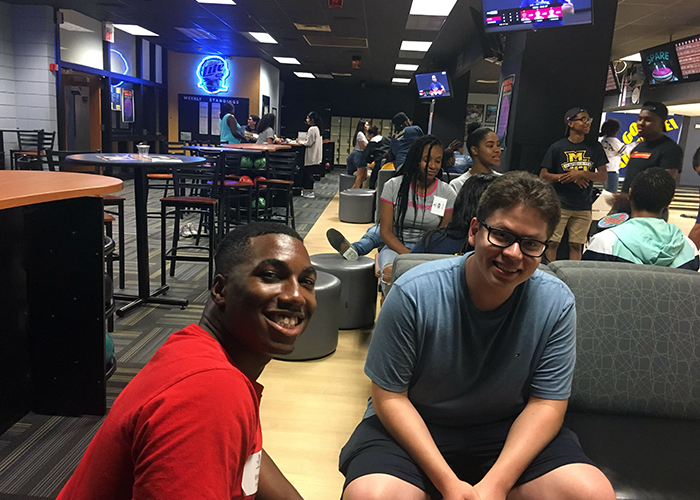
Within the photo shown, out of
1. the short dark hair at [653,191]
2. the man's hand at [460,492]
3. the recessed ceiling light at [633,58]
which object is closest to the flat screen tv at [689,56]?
the recessed ceiling light at [633,58]

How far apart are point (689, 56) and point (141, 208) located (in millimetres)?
7303

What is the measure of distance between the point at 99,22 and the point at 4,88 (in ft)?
7.35

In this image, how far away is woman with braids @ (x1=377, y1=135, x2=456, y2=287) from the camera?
3117mm

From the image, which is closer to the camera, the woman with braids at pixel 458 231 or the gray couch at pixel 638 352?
the gray couch at pixel 638 352

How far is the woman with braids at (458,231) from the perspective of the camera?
220cm

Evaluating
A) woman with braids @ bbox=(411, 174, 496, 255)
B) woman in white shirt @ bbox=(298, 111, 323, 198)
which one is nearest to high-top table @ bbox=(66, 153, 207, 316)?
woman with braids @ bbox=(411, 174, 496, 255)

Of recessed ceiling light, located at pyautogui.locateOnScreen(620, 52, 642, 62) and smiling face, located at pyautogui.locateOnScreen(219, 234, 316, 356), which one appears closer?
smiling face, located at pyautogui.locateOnScreen(219, 234, 316, 356)

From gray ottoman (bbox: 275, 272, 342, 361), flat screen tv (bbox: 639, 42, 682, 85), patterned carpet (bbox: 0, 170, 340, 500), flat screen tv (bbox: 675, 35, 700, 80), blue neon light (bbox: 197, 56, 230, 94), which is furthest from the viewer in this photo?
blue neon light (bbox: 197, 56, 230, 94)

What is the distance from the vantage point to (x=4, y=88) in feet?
27.8

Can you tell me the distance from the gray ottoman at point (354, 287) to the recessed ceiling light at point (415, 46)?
25.9ft

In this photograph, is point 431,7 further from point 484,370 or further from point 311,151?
point 484,370

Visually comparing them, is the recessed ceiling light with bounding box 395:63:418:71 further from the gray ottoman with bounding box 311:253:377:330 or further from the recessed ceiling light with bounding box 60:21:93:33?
the gray ottoman with bounding box 311:253:377:330

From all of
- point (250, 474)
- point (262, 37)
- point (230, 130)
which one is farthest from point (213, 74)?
point (250, 474)

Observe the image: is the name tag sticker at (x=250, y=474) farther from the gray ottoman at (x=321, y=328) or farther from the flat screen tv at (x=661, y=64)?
the flat screen tv at (x=661, y=64)
